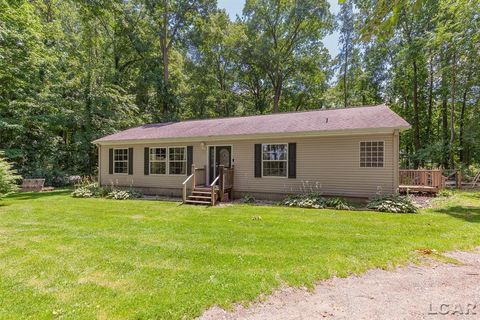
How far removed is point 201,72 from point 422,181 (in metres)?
21.1

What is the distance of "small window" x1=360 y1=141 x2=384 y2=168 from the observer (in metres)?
9.50

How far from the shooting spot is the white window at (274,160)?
35.7 feet

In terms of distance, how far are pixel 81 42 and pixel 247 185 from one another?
20854mm

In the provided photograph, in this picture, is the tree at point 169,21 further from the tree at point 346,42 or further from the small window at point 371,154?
the small window at point 371,154

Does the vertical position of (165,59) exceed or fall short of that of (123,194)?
it exceeds it

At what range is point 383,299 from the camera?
3.39 meters

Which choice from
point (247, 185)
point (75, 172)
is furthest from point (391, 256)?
point (75, 172)

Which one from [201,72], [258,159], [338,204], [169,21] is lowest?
[338,204]

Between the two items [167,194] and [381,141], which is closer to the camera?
[381,141]

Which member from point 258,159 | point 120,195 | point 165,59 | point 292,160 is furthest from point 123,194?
point 165,59

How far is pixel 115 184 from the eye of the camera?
14109mm

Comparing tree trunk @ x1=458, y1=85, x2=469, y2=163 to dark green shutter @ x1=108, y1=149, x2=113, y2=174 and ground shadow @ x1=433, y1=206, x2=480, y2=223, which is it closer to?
ground shadow @ x1=433, y1=206, x2=480, y2=223

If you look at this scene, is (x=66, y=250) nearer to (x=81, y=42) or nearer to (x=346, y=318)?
(x=346, y=318)

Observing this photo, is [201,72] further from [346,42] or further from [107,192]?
[107,192]
